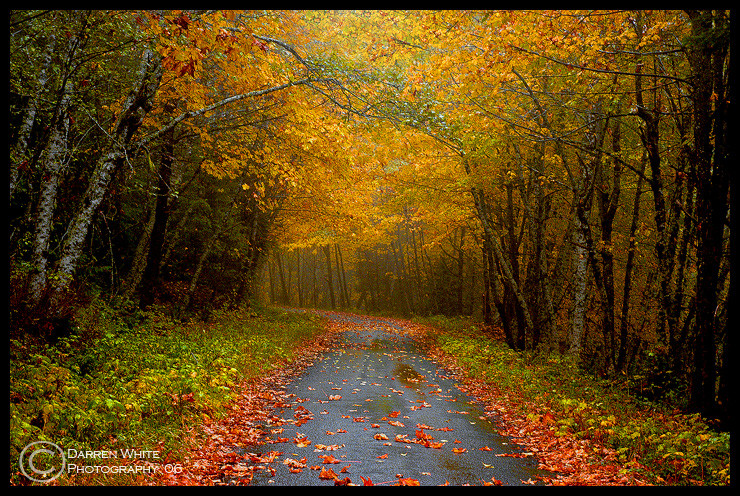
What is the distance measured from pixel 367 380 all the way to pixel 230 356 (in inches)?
134

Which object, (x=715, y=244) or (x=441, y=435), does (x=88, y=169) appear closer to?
(x=441, y=435)

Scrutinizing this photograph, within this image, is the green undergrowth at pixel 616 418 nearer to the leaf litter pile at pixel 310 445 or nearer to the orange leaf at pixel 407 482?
the leaf litter pile at pixel 310 445

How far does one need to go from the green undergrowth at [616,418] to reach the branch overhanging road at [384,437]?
118 centimetres

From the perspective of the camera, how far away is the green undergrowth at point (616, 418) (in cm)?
519

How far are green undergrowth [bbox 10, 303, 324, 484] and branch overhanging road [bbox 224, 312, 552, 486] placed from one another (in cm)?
115

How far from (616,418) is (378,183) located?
11792 millimetres

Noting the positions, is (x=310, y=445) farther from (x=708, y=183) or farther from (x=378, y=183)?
(x=378, y=183)

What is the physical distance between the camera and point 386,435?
21.0ft

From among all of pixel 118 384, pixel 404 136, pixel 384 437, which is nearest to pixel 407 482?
pixel 384 437

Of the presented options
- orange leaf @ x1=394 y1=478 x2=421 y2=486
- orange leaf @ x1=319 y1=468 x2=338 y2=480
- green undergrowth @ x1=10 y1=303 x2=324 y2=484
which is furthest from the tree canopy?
orange leaf @ x1=394 y1=478 x2=421 y2=486

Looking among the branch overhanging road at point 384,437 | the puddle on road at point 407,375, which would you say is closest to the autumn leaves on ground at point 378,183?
the branch overhanging road at point 384,437

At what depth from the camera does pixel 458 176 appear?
50.8 feet

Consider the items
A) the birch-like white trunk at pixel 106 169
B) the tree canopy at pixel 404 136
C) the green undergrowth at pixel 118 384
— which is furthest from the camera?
the birch-like white trunk at pixel 106 169
